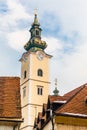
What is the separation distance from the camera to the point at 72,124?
2309 centimetres

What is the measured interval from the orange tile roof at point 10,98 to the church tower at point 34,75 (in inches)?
2081

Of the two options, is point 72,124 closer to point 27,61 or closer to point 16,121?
point 16,121

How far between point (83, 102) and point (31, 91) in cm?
5101

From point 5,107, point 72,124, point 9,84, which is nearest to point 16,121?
point 5,107

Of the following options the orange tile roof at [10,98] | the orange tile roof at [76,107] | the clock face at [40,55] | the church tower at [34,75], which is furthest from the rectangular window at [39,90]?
the orange tile roof at [10,98]

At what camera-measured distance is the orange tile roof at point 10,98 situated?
55.9 ft

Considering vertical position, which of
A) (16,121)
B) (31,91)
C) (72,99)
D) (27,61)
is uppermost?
(27,61)

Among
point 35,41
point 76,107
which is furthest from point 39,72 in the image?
point 76,107

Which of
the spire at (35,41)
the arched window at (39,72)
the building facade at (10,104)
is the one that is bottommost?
the building facade at (10,104)

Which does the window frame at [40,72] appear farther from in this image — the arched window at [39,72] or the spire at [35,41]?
the spire at [35,41]

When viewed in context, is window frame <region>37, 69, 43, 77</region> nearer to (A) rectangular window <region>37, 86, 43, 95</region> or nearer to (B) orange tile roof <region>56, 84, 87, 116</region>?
(A) rectangular window <region>37, 86, 43, 95</region>

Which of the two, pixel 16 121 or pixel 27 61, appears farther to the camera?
pixel 27 61

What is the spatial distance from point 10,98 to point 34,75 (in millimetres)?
60300

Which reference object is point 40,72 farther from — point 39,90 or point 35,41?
point 35,41
